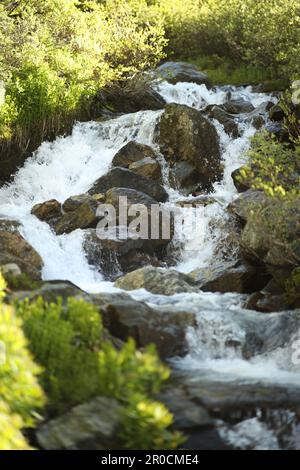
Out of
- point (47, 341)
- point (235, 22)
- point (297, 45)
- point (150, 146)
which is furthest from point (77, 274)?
point (235, 22)

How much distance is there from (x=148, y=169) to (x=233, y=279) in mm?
6123

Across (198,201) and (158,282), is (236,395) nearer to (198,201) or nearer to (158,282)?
(158,282)

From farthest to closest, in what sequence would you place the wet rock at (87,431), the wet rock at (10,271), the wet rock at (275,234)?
the wet rock at (275,234)
the wet rock at (10,271)
the wet rock at (87,431)

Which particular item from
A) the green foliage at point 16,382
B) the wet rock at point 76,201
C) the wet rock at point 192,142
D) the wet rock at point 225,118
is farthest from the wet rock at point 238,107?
the green foliage at point 16,382

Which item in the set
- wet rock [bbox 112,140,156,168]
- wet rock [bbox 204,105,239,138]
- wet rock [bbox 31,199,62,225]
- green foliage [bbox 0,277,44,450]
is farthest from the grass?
green foliage [bbox 0,277,44,450]

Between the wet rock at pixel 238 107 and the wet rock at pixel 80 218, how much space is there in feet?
26.7

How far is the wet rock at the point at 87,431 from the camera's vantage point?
237 inches

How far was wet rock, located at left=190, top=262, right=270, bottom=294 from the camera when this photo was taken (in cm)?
1284

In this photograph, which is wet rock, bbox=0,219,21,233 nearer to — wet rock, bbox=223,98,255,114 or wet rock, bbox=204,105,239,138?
wet rock, bbox=204,105,239,138

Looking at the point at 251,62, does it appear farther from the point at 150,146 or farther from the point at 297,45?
the point at 150,146

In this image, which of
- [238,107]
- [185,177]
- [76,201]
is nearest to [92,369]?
[76,201]

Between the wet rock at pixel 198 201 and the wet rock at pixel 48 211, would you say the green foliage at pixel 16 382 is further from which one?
the wet rock at pixel 198 201

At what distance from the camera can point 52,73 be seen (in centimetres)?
1969

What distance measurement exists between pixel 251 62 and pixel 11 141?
37.5ft
